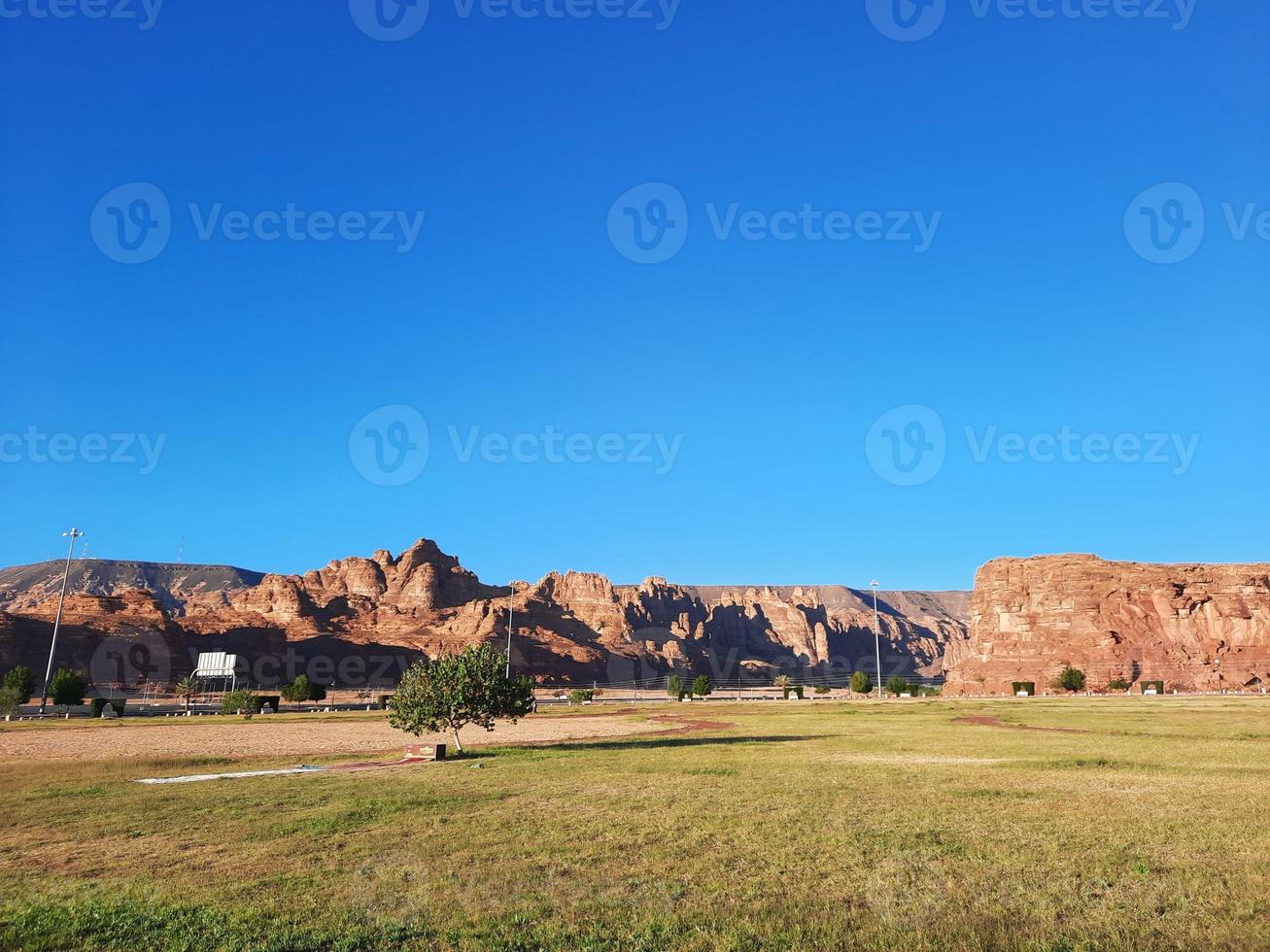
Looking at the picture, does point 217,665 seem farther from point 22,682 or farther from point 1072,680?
point 1072,680

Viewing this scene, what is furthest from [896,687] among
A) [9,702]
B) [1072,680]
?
[9,702]

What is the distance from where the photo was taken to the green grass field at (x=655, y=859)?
934cm

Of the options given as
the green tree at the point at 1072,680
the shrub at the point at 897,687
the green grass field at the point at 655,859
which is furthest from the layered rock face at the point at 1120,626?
the green grass field at the point at 655,859

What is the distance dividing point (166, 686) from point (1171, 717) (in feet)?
439

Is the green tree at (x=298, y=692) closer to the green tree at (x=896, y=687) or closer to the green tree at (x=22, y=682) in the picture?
the green tree at (x=22, y=682)

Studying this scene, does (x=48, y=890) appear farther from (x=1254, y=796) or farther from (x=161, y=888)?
(x=1254, y=796)

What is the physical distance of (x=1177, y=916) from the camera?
9570 mm

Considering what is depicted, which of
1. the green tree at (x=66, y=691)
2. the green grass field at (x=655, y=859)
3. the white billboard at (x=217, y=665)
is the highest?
the white billboard at (x=217, y=665)

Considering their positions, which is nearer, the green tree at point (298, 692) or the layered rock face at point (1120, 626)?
the green tree at point (298, 692)

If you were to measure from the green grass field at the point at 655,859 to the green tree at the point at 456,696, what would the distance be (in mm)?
6945

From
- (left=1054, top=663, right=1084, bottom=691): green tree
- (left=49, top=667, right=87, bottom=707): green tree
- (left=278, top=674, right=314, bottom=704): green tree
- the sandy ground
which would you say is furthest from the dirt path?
(left=49, top=667, right=87, bottom=707): green tree

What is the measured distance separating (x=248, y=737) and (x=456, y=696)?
1952 cm

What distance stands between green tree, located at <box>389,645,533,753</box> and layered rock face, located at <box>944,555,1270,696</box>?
4874 inches

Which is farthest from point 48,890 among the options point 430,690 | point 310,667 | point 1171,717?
point 310,667
